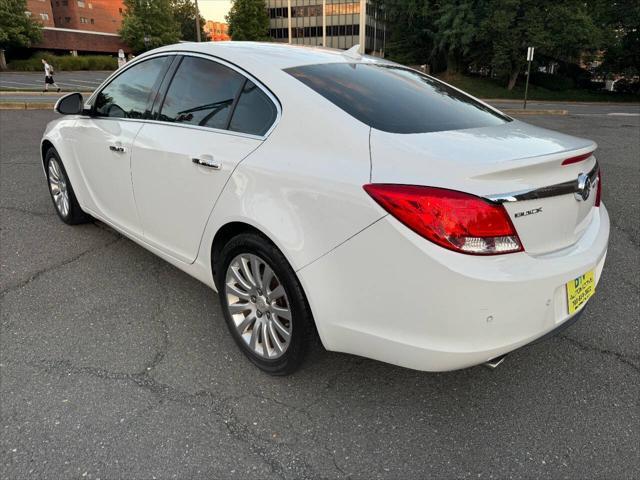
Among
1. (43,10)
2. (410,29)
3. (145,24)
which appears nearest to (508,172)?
(410,29)

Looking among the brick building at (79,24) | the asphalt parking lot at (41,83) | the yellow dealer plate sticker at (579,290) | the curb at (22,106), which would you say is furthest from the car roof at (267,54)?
the brick building at (79,24)

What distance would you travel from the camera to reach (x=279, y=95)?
238cm

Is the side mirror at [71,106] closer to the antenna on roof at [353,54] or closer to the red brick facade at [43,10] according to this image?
the antenna on roof at [353,54]

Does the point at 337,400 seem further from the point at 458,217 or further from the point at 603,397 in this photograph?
the point at 603,397

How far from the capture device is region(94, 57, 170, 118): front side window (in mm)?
3197

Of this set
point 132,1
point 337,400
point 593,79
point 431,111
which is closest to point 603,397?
point 337,400

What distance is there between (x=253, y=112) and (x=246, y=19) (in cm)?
6686

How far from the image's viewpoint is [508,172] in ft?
6.03

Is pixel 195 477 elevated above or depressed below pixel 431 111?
below

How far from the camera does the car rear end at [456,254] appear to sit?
5.81 ft

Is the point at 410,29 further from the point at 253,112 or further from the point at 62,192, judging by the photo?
the point at 253,112

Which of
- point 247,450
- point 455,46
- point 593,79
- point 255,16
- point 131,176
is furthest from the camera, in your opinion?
point 255,16

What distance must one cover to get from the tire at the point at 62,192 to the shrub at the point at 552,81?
4187cm

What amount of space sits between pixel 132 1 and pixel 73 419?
66838mm
